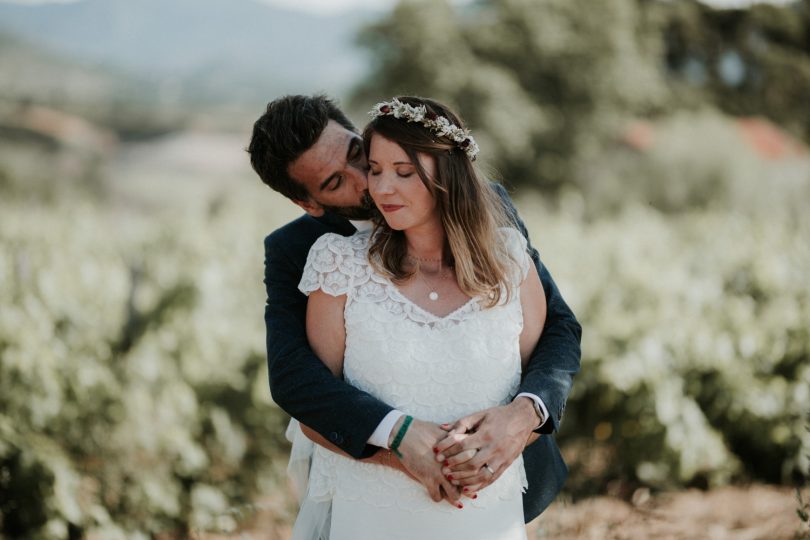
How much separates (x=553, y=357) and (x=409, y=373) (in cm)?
51

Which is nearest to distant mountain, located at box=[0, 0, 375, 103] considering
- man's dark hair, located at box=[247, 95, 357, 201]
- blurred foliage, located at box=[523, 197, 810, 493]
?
blurred foliage, located at box=[523, 197, 810, 493]

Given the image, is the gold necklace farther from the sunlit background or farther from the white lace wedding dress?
the sunlit background

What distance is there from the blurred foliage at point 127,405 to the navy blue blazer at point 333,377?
1.10m

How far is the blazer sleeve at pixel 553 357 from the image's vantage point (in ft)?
7.44

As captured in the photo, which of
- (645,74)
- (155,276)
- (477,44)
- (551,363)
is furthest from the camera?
(645,74)

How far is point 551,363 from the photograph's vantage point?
2350mm

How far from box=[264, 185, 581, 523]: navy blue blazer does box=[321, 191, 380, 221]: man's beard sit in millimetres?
46

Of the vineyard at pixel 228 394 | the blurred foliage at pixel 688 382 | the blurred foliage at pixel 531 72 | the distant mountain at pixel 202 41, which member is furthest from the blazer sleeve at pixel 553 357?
the blurred foliage at pixel 531 72

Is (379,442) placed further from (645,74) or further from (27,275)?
(645,74)

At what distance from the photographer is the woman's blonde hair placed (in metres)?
2.23

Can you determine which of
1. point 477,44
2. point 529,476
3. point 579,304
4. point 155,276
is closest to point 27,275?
point 155,276

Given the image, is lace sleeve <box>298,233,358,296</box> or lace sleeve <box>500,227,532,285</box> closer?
lace sleeve <box>298,233,358,296</box>

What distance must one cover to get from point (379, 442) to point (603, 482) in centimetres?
303

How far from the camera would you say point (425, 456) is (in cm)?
206
